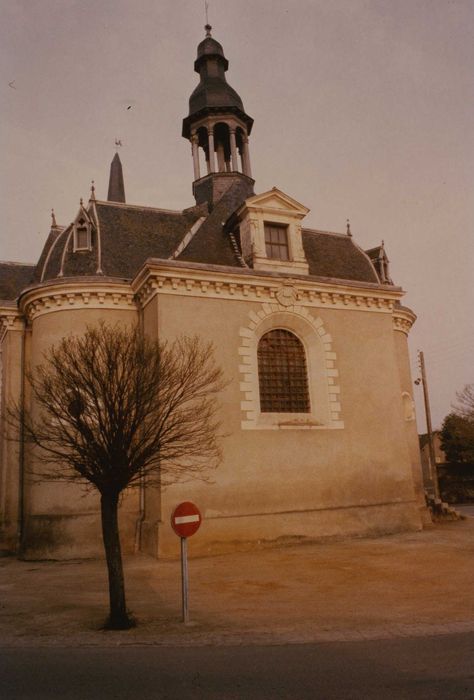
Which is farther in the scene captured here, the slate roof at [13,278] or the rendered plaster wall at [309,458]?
the slate roof at [13,278]

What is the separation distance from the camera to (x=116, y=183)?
32.1m

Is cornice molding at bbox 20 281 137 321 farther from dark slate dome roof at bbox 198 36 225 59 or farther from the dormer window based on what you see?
dark slate dome roof at bbox 198 36 225 59

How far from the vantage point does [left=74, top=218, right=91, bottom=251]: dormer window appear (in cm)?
1920

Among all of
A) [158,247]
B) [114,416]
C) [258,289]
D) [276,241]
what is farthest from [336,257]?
[114,416]

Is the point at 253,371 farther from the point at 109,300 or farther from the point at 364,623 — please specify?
the point at 364,623

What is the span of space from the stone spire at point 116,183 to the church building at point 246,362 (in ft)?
33.8

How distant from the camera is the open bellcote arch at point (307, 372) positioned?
1734 cm

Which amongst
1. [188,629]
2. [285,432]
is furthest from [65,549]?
[188,629]

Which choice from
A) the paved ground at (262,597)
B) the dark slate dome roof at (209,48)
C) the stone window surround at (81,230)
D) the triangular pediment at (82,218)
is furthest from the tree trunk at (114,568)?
the dark slate dome roof at (209,48)

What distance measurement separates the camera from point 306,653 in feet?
22.2

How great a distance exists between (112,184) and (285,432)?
67.0 feet

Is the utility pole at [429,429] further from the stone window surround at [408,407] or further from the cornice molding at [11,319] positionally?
the cornice molding at [11,319]

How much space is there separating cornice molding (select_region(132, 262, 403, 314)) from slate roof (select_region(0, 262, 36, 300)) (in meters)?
7.03

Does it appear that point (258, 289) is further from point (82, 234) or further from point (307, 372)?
point (82, 234)
